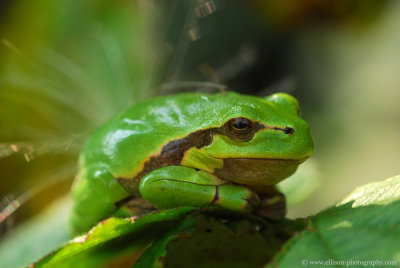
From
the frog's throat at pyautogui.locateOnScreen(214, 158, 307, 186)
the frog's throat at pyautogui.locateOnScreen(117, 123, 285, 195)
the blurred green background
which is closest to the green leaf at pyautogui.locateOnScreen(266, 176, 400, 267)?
the frog's throat at pyautogui.locateOnScreen(214, 158, 307, 186)

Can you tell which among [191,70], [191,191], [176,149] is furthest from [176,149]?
[191,70]

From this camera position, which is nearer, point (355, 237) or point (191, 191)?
point (355, 237)

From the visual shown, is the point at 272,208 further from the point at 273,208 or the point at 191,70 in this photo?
the point at 191,70

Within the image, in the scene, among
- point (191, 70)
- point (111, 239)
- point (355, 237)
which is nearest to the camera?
point (355, 237)

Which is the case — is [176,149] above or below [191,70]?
below

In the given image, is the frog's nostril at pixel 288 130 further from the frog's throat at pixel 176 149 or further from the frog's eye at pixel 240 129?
the frog's throat at pixel 176 149

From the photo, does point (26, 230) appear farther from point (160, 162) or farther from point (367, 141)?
point (367, 141)

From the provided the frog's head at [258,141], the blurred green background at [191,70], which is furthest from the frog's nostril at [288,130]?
the blurred green background at [191,70]

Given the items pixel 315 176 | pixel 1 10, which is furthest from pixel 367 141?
pixel 1 10
